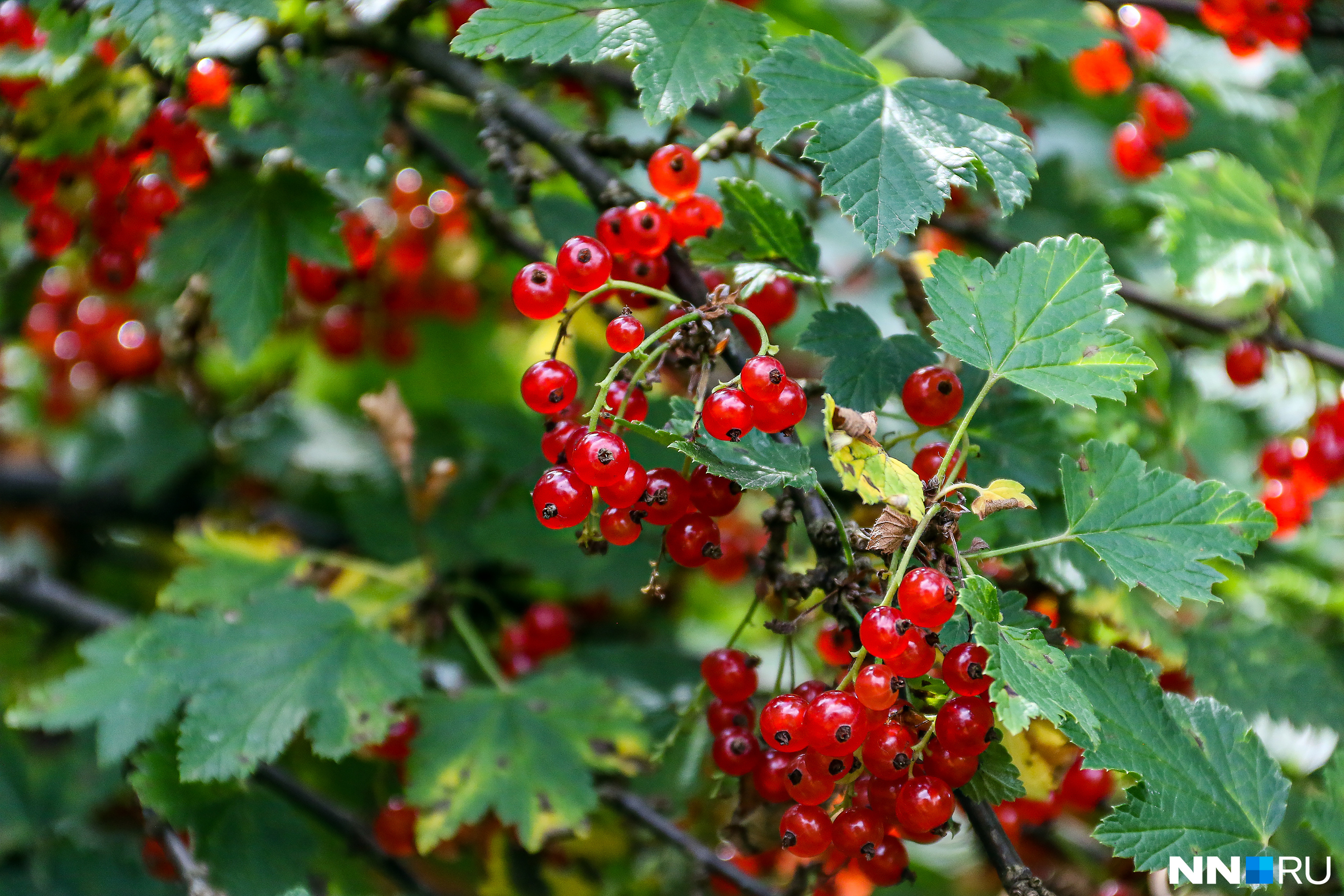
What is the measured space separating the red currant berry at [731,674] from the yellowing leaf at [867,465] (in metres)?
0.28

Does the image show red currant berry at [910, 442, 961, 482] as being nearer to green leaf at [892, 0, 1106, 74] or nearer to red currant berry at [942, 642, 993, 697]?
red currant berry at [942, 642, 993, 697]

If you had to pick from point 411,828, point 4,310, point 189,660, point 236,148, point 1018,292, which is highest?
point 236,148

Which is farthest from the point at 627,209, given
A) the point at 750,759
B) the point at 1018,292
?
the point at 750,759

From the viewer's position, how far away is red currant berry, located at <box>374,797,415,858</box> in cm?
167

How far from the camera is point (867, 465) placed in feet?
3.19

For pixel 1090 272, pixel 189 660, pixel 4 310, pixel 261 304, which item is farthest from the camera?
pixel 4 310

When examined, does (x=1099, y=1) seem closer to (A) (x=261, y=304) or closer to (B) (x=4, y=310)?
(A) (x=261, y=304)

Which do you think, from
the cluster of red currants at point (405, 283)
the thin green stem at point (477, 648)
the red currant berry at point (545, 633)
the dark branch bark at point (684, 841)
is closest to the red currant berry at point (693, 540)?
the dark branch bark at point (684, 841)

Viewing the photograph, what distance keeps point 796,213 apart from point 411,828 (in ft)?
3.97

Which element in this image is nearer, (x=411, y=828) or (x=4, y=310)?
(x=411, y=828)

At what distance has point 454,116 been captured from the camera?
76.2 inches

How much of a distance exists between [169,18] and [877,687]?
1.28 metres

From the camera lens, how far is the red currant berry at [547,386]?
1043 millimetres

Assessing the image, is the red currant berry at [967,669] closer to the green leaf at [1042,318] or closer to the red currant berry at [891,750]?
the red currant berry at [891,750]
